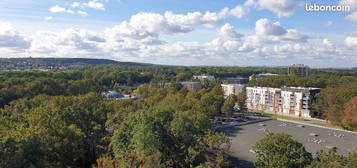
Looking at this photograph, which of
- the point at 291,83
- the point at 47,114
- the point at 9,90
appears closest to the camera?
the point at 47,114

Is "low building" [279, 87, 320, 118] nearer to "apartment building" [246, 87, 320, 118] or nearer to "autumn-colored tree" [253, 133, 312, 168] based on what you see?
"apartment building" [246, 87, 320, 118]

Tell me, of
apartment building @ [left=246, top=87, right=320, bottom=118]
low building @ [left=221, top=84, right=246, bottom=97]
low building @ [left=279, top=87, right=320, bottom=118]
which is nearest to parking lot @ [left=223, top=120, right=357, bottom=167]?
low building @ [left=279, top=87, right=320, bottom=118]

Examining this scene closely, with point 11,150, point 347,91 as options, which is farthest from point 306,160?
point 347,91

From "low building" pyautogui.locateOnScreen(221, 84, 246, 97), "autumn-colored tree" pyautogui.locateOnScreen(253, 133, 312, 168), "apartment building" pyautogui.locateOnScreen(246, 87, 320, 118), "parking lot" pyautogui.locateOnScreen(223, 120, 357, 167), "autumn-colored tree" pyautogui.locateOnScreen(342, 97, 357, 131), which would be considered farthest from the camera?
"low building" pyautogui.locateOnScreen(221, 84, 246, 97)

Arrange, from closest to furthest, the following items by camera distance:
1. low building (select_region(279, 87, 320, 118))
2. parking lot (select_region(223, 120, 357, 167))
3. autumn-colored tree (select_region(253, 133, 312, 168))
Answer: autumn-colored tree (select_region(253, 133, 312, 168))
parking lot (select_region(223, 120, 357, 167))
low building (select_region(279, 87, 320, 118))

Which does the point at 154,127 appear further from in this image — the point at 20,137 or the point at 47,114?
the point at 47,114
